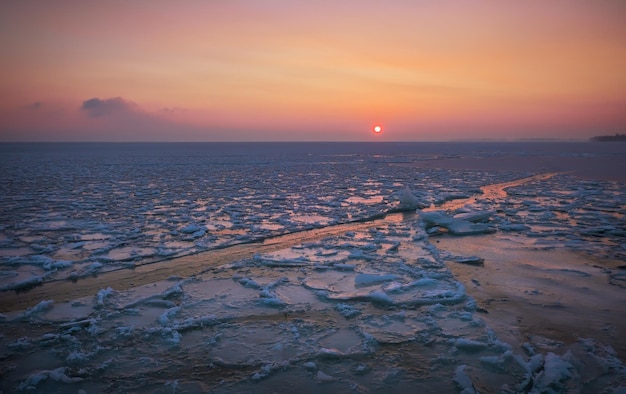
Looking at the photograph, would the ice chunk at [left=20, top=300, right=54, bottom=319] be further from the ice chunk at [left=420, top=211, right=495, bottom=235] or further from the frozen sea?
the ice chunk at [left=420, top=211, right=495, bottom=235]

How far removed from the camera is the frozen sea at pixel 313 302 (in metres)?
3.12

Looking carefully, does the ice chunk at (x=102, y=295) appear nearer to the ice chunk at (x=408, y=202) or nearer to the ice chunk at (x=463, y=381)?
the ice chunk at (x=463, y=381)

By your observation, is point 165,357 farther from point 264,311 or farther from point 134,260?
point 134,260

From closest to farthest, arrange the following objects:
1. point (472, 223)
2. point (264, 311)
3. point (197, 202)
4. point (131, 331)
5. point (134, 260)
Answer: point (131, 331), point (264, 311), point (134, 260), point (472, 223), point (197, 202)

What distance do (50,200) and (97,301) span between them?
8.76 meters

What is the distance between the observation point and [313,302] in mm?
4512

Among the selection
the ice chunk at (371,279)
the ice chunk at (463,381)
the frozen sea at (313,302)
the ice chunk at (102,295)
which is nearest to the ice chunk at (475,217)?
the frozen sea at (313,302)

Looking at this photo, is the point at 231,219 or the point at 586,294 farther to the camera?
the point at 231,219

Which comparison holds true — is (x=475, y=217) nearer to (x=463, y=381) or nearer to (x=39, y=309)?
(x=463, y=381)

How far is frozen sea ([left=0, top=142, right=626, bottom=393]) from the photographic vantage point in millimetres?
3123

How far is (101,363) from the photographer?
129 inches

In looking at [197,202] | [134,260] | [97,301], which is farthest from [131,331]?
[197,202]

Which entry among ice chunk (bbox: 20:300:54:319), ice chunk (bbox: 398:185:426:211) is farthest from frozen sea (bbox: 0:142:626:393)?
ice chunk (bbox: 398:185:426:211)

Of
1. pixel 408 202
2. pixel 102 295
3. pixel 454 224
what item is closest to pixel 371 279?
pixel 102 295
